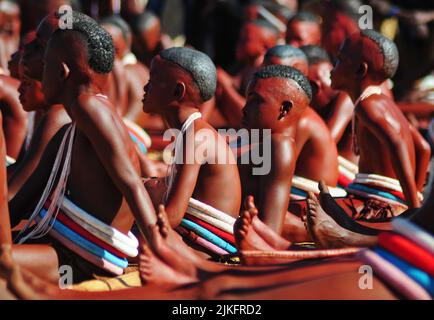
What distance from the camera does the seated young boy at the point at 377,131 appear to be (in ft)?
15.2

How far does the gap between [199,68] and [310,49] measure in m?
2.46

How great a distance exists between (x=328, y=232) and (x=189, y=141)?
778 millimetres

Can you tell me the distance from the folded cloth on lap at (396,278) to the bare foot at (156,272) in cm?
54

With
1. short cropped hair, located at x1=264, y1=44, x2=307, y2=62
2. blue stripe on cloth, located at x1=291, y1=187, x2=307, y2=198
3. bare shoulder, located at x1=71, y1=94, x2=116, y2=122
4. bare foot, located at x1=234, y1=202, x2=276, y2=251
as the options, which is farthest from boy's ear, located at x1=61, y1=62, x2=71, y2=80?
short cropped hair, located at x1=264, y1=44, x2=307, y2=62

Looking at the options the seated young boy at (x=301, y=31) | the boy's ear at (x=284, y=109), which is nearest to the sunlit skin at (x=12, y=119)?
the boy's ear at (x=284, y=109)

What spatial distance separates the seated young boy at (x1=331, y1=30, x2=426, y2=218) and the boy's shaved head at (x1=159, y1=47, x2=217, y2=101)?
1.05m

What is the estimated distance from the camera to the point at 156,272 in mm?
2596

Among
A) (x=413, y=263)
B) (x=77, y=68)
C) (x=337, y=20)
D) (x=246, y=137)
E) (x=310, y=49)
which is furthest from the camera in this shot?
(x=337, y=20)

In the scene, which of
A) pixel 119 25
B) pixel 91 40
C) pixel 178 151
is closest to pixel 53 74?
pixel 91 40

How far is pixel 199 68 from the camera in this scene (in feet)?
13.5

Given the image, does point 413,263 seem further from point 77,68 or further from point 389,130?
point 389,130

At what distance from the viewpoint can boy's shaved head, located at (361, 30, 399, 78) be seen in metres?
5.11

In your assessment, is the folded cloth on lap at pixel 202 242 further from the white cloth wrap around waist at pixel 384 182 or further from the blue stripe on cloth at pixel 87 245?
the white cloth wrap around waist at pixel 384 182

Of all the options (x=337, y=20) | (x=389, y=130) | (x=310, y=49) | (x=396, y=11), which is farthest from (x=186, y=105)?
(x=396, y=11)
